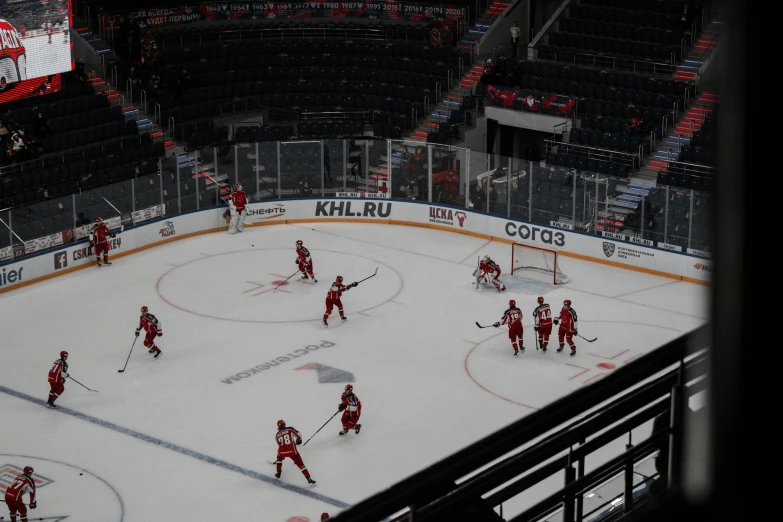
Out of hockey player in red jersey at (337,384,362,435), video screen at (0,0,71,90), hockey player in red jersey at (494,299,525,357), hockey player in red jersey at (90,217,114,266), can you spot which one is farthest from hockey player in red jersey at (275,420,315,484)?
video screen at (0,0,71,90)

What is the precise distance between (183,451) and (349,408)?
2552 millimetres

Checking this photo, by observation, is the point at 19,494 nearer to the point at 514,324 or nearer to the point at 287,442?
the point at 287,442

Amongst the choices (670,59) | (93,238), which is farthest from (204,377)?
(670,59)

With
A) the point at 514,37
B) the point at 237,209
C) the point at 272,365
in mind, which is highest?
the point at 514,37

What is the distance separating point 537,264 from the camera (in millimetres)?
24594

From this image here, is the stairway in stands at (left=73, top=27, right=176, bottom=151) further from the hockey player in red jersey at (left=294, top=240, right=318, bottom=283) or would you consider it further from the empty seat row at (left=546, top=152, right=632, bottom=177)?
the empty seat row at (left=546, top=152, right=632, bottom=177)

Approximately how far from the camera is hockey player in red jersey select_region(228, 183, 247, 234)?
1073 inches

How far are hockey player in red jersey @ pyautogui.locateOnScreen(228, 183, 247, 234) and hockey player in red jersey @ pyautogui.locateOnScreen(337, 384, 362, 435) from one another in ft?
39.5

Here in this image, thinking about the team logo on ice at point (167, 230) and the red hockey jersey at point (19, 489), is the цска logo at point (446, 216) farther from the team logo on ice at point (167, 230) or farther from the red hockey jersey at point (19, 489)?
the red hockey jersey at point (19, 489)

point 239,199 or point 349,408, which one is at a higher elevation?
point 239,199

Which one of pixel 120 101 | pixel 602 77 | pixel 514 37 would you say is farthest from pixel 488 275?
pixel 120 101

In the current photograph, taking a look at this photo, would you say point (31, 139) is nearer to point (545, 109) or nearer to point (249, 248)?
point (249, 248)

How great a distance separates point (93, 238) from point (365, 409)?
10119 mm

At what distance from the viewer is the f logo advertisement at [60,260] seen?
24500 millimetres
